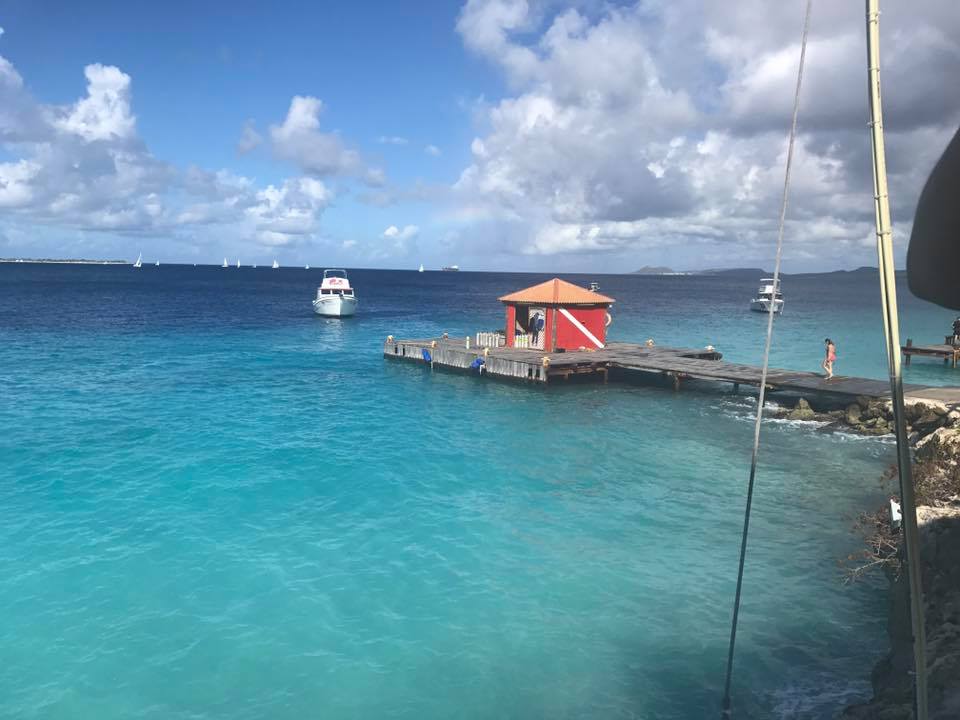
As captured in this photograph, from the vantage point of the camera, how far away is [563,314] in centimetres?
4159

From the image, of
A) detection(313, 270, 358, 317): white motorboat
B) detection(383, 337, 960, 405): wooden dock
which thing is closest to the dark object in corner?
detection(383, 337, 960, 405): wooden dock

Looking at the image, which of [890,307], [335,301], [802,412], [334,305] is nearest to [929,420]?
[802,412]

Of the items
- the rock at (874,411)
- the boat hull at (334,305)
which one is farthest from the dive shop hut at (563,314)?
the boat hull at (334,305)

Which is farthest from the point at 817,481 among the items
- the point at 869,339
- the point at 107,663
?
the point at 869,339

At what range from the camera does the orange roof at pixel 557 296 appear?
133 feet

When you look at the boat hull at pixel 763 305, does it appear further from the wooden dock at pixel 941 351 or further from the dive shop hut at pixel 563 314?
the dive shop hut at pixel 563 314

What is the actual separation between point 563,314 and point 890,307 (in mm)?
37995

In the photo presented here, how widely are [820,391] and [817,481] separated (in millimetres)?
10489

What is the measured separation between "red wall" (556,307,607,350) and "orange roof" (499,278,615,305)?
748 mm

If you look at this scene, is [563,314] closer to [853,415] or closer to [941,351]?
[853,415]

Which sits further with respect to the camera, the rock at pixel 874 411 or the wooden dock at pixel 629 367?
the wooden dock at pixel 629 367

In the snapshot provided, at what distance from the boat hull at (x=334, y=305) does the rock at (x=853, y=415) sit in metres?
60.2

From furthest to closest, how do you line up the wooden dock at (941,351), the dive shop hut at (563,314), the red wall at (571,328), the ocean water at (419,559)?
the wooden dock at (941,351) < the red wall at (571,328) < the dive shop hut at (563,314) < the ocean water at (419,559)

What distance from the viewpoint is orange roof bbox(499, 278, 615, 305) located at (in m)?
40.7
